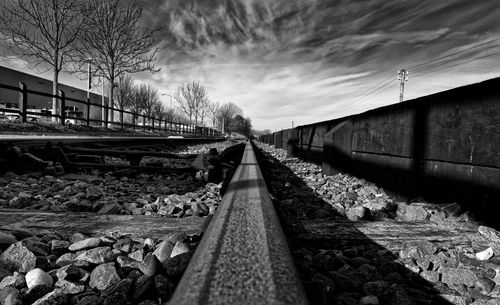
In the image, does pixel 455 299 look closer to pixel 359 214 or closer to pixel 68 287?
pixel 359 214

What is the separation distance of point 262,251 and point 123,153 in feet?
14.5

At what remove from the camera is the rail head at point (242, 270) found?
1.96ft

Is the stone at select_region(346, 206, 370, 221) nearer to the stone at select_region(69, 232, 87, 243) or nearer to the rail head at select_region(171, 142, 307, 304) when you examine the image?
the rail head at select_region(171, 142, 307, 304)

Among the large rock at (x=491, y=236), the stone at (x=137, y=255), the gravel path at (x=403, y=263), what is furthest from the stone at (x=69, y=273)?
the large rock at (x=491, y=236)

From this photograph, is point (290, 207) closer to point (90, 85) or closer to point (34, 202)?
point (34, 202)

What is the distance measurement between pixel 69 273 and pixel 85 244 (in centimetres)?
26

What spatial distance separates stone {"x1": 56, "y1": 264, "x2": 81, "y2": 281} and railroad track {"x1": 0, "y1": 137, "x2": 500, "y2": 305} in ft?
0.05

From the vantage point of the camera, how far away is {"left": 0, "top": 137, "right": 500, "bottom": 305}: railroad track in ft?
2.30

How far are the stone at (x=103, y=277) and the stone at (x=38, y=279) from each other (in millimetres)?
140

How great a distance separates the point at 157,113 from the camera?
2334 inches

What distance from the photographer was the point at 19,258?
1.23 metres

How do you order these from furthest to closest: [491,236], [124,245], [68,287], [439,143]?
[439,143], [491,236], [124,245], [68,287]

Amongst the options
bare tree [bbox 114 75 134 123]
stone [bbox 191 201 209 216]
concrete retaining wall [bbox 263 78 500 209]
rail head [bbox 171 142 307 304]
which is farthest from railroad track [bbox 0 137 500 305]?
bare tree [bbox 114 75 134 123]

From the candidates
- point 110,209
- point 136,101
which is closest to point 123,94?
point 136,101
